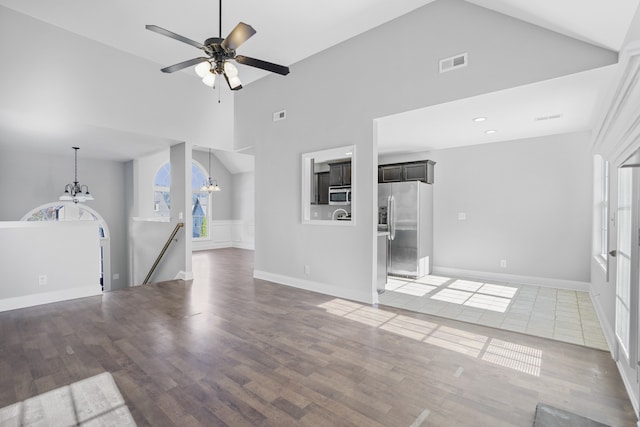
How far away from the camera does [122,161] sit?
320 inches

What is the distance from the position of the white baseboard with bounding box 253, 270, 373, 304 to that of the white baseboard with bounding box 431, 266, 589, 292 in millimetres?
2526

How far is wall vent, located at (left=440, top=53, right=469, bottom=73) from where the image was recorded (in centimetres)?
330

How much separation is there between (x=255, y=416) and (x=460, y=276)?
5023mm

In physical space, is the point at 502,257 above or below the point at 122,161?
below

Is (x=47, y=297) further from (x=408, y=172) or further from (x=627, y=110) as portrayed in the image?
(x=627, y=110)

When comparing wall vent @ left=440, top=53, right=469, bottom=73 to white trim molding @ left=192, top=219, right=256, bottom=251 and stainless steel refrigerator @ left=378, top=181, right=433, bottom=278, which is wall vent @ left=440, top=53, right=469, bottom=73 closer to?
stainless steel refrigerator @ left=378, top=181, right=433, bottom=278

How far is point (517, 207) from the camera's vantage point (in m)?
5.24

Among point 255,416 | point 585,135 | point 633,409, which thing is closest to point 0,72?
point 255,416

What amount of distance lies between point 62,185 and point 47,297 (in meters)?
4.32

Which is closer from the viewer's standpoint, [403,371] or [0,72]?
[403,371]

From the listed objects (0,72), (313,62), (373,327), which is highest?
(313,62)

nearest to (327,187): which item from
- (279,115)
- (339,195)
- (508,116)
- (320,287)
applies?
(339,195)

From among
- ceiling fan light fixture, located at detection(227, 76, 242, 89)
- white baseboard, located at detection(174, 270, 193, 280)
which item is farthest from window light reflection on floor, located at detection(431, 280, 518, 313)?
white baseboard, located at detection(174, 270, 193, 280)

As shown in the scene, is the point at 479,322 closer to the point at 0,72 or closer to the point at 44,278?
the point at 44,278
